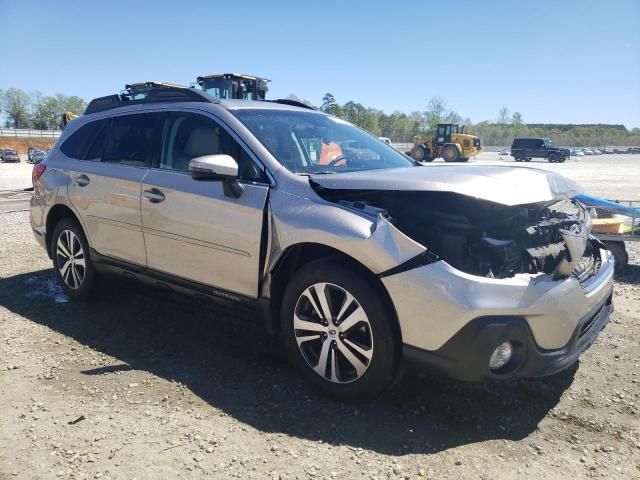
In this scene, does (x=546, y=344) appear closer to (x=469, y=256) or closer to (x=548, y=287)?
(x=548, y=287)

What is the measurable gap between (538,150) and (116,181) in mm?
51851

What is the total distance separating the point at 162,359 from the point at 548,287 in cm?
268

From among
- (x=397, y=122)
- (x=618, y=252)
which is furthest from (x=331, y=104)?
(x=618, y=252)

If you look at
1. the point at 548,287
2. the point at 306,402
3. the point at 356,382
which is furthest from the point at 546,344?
the point at 306,402

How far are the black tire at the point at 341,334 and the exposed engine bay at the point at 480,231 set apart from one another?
1.32 ft

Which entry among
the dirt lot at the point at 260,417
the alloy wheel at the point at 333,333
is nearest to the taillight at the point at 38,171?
the dirt lot at the point at 260,417

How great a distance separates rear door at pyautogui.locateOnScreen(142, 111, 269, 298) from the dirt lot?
459mm

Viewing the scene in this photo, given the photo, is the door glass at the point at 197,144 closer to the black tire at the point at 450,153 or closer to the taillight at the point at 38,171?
the taillight at the point at 38,171

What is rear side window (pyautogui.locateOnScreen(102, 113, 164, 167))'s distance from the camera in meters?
4.07

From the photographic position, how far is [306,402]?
3080mm

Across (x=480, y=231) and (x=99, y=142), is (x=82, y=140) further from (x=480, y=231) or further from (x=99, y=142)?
(x=480, y=231)

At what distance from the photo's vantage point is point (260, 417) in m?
2.93

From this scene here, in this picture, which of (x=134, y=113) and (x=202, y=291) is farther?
(x=134, y=113)

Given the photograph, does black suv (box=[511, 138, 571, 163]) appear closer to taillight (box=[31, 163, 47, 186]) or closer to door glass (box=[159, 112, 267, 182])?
taillight (box=[31, 163, 47, 186])
